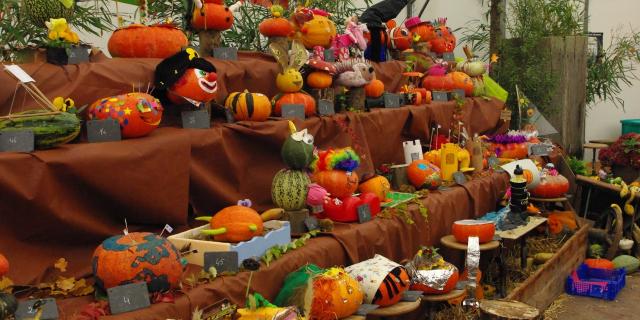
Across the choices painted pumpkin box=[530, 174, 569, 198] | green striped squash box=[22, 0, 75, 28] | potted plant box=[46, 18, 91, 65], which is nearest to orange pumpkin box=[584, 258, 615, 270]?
painted pumpkin box=[530, 174, 569, 198]

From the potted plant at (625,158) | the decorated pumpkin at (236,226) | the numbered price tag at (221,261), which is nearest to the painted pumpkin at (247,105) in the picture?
the decorated pumpkin at (236,226)

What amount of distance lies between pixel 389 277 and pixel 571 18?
17.8 ft

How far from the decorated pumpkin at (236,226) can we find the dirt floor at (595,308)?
8.07ft

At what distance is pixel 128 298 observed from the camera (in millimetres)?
2512

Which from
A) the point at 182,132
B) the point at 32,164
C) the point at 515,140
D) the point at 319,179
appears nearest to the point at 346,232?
the point at 319,179

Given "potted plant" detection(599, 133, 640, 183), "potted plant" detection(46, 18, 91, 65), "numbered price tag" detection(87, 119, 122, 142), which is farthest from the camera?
"potted plant" detection(599, 133, 640, 183)

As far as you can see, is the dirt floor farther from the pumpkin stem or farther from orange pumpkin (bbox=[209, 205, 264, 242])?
the pumpkin stem

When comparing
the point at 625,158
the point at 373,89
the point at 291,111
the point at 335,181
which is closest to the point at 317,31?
the point at 373,89

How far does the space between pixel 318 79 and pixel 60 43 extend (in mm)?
1711

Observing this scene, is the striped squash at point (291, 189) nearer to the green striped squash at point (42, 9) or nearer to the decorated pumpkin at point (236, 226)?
the decorated pumpkin at point (236, 226)

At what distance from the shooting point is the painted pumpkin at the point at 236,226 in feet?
10.3

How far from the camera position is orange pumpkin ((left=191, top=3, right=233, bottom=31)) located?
407 centimetres

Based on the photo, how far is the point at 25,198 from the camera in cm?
275

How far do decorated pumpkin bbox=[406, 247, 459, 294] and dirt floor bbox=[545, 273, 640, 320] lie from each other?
1245mm
